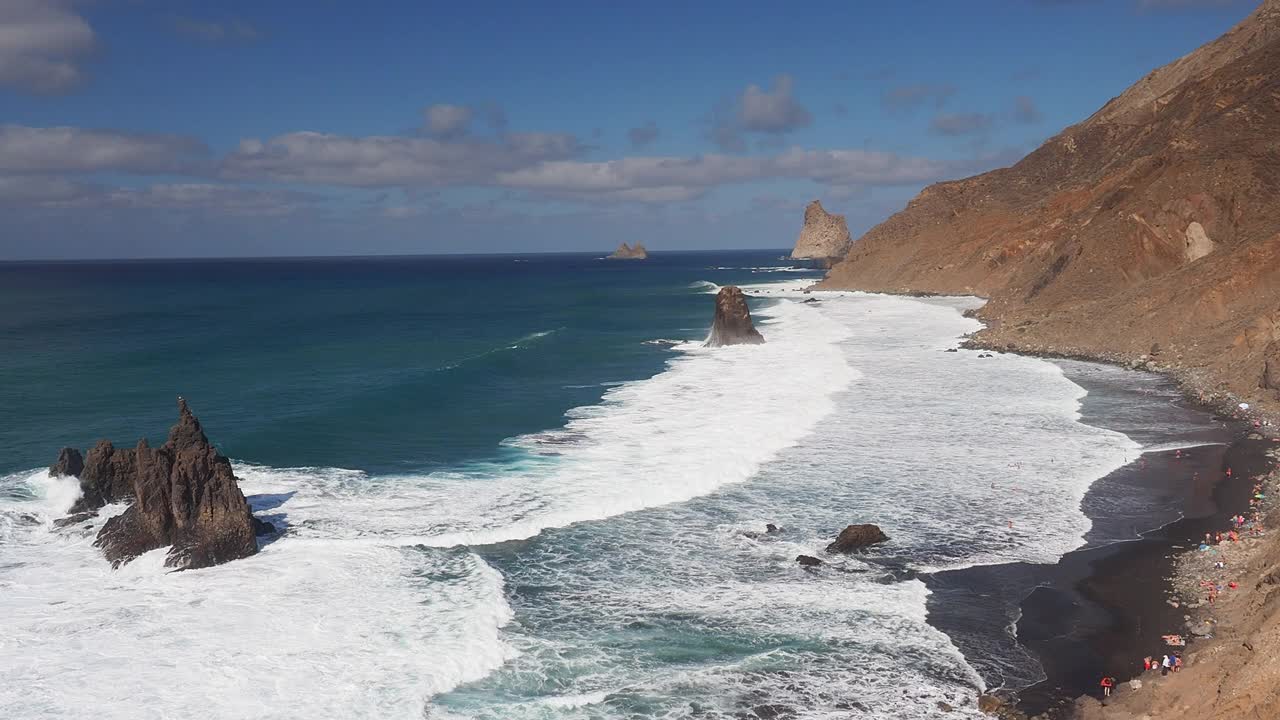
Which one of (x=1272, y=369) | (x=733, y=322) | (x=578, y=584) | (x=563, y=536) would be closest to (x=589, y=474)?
(x=563, y=536)

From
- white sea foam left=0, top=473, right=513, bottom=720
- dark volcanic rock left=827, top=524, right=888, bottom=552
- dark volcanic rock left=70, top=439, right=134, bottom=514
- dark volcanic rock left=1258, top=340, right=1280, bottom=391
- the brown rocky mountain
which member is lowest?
white sea foam left=0, top=473, right=513, bottom=720

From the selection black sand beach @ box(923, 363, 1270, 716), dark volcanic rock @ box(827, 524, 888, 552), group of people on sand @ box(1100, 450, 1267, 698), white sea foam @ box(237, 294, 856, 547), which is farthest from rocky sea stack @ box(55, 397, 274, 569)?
→ group of people on sand @ box(1100, 450, 1267, 698)

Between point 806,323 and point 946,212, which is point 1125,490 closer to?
point 806,323

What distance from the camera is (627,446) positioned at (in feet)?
124

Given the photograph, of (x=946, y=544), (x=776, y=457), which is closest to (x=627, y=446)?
(x=776, y=457)

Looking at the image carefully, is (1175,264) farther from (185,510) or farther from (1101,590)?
(185,510)

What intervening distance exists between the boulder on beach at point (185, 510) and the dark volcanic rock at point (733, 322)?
47.0m

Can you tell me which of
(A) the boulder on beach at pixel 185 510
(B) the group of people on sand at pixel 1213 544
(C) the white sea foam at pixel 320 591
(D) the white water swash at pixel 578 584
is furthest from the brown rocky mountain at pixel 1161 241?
(A) the boulder on beach at pixel 185 510

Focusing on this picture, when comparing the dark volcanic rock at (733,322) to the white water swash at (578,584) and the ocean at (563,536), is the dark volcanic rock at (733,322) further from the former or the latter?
the white water swash at (578,584)

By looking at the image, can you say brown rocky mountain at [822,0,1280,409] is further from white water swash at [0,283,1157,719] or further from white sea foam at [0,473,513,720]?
white sea foam at [0,473,513,720]

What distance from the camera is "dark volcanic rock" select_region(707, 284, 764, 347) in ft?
226

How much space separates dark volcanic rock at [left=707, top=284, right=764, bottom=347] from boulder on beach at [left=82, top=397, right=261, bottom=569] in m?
47.0

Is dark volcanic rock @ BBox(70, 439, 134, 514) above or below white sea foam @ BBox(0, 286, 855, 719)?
above

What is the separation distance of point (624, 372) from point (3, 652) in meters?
43.1
